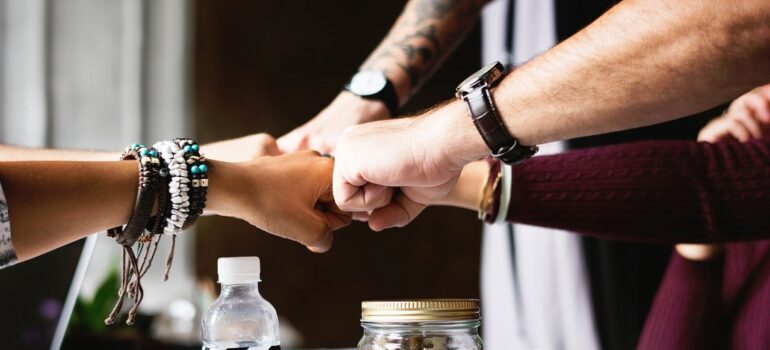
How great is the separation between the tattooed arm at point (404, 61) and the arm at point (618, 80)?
423 mm

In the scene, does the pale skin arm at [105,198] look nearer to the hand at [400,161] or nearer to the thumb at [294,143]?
the hand at [400,161]

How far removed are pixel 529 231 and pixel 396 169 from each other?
1.68 meters

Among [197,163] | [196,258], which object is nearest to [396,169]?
[197,163]

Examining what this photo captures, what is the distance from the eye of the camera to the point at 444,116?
0.77 metres

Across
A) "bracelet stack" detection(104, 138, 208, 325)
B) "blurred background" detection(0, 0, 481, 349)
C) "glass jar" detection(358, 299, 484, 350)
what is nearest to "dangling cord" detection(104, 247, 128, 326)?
"bracelet stack" detection(104, 138, 208, 325)

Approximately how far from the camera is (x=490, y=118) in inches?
28.6

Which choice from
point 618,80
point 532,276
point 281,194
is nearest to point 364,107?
point 281,194

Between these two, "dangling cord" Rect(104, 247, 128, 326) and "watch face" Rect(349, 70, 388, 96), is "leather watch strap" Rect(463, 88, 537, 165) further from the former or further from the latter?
"watch face" Rect(349, 70, 388, 96)

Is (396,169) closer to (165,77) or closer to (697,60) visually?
(697,60)

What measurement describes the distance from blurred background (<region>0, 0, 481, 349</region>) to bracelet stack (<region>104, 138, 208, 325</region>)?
4.51 ft

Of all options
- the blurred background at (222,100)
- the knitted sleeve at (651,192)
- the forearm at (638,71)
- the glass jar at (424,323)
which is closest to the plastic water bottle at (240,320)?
the glass jar at (424,323)

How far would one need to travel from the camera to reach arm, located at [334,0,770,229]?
1.98 ft

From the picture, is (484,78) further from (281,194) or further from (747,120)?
(747,120)

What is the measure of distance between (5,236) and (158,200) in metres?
0.14
